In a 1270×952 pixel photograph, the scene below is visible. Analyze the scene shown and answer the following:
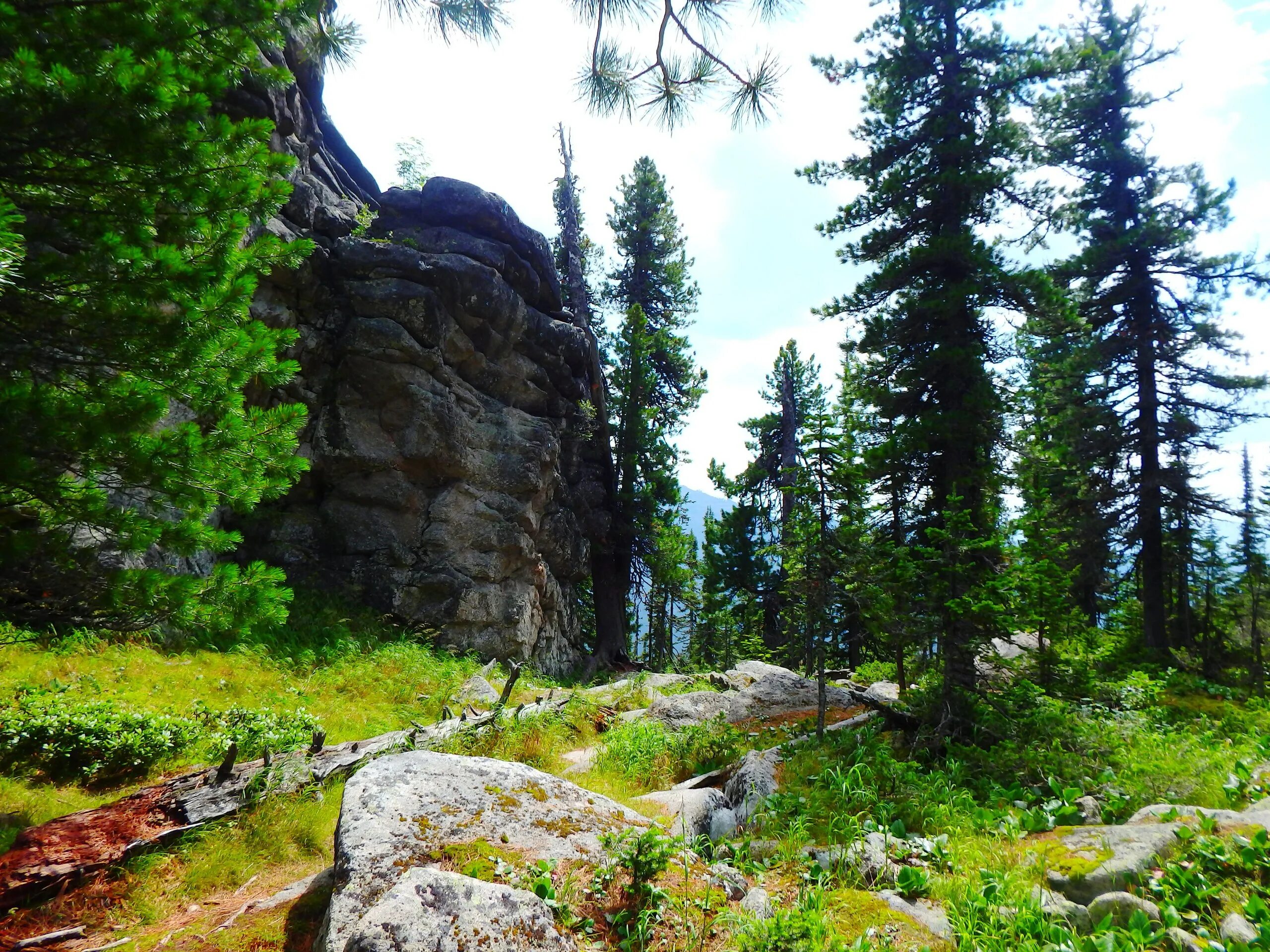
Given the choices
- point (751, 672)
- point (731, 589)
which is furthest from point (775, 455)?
point (751, 672)

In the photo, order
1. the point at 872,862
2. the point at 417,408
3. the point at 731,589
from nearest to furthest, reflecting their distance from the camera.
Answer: the point at 872,862
the point at 417,408
the point at 731,589

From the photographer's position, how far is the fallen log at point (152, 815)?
3.86m

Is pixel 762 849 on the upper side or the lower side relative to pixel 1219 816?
lower

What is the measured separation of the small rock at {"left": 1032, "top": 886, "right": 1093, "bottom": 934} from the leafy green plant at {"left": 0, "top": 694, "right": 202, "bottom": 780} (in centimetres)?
785

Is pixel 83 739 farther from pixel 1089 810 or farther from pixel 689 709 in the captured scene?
pixel 1089 810

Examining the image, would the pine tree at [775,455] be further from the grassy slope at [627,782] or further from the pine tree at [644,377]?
the grassy slope at [627,782]

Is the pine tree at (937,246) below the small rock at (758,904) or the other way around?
the other way around

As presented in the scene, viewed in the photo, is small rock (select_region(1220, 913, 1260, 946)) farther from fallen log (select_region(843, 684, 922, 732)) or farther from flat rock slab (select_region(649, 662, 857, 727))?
flat rock slab (select_region(649, 662, 857, 727))

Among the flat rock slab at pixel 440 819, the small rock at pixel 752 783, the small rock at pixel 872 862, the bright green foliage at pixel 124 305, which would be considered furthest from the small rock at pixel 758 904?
the bright green foliage at pixel 124 305

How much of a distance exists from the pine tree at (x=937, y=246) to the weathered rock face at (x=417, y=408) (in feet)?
37.1

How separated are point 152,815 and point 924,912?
19.4 feet

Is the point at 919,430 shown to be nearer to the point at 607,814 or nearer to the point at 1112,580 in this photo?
the point at 607,814

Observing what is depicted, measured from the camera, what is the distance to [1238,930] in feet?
9.32

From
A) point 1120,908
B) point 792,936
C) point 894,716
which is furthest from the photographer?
point 894,716
